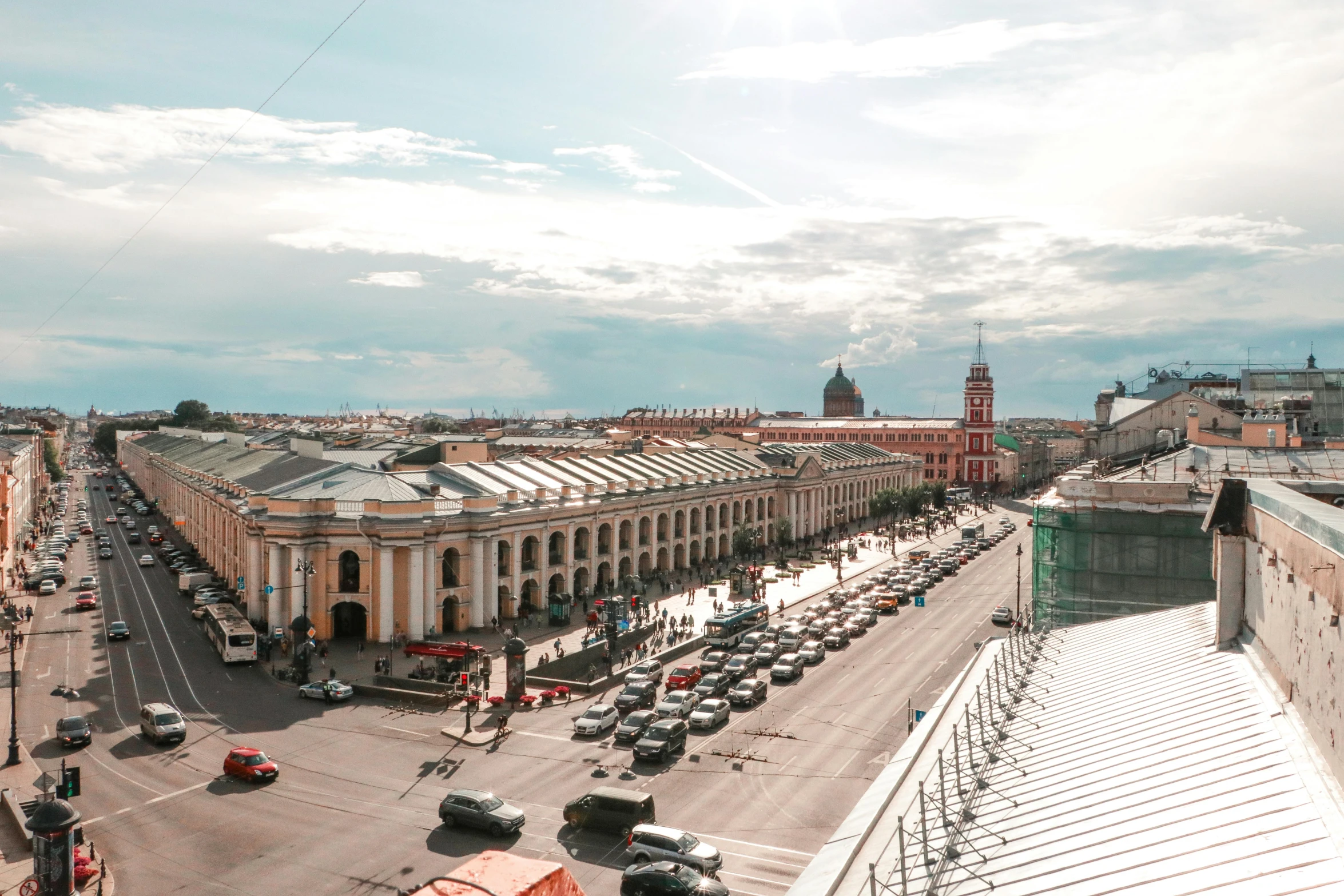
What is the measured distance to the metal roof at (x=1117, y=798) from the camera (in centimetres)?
910

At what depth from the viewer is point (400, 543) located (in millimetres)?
54562

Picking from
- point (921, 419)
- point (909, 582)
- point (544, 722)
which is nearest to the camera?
point (544, 722)

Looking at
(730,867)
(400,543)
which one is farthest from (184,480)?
(730,867)

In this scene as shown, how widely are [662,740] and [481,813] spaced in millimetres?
8419

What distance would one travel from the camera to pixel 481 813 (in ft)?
88.1

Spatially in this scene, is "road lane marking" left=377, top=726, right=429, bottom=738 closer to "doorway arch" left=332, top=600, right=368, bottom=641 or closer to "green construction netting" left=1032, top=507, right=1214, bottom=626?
"doorway arch" left=332, top=600, right=368, bottom=641

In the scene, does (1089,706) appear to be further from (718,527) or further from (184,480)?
(184,480)

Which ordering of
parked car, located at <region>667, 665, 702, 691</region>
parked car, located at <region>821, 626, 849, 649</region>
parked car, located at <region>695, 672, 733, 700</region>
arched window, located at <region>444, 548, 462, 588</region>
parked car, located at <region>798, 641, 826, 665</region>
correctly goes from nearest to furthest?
parked car, located at <region>695, 672, 733, 700</region>
parked car, located at <region>667, 665, 702, 691</region>
parked car, located at <region>798, 641, 826, 665</region>
parked car, located at <region>821, 626, 849, 649</region>
arched window, located at <region>444, 548, 462, 588</region>

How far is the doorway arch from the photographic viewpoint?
56281mm

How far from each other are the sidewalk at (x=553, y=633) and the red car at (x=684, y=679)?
311 inches

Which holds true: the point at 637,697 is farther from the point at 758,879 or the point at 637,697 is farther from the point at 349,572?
the point at 349,572

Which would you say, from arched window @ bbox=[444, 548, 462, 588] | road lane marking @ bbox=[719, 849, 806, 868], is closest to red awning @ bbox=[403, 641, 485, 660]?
arched window @ bbox=[444, 548, 462, 588]

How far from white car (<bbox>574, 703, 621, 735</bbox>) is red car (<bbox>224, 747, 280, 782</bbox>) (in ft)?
35.9

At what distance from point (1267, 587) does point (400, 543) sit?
158 ft
